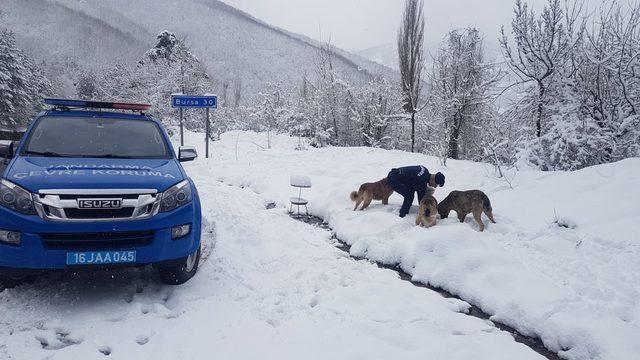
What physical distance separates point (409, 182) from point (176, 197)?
13.7 ft

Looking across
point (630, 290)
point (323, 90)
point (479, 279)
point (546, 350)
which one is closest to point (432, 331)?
point (546, 350)

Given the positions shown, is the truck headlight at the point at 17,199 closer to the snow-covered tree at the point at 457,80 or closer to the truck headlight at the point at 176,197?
the truck headlight at the point at 176,197

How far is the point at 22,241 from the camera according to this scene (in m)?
3.11

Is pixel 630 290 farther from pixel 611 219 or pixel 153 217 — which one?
pixel 153 217

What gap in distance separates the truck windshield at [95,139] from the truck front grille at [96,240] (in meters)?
1.23

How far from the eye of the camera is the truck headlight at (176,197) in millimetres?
3596

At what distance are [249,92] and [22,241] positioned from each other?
114 metres

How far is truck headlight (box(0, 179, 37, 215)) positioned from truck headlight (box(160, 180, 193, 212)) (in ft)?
3.33

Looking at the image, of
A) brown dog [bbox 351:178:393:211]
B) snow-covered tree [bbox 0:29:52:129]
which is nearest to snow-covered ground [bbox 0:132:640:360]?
brown dog [bbox 351:178:393:211]

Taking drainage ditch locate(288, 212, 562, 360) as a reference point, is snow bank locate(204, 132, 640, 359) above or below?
above

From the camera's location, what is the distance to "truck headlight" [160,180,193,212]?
360 centimetres

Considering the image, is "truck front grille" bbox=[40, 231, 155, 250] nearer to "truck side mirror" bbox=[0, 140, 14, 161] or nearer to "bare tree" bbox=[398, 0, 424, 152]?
"truck side mirror" bbox=[0, 140, 14, 161]

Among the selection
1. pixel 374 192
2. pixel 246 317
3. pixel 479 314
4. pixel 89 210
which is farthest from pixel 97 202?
pixel 374 192

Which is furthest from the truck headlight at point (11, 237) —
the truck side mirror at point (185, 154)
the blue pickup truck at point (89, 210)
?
the truck side mirror at point (185, 154)
